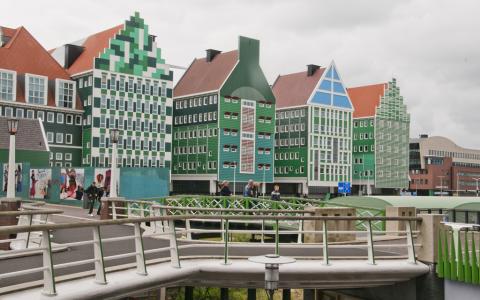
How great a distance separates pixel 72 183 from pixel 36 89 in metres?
30.7

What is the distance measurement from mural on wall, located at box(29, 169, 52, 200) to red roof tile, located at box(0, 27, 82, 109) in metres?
23.5

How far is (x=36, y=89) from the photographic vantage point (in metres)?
72.6

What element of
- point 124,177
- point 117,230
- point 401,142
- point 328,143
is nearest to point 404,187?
point 401,142

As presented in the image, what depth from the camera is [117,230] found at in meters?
22.7

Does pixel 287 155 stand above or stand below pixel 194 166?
above

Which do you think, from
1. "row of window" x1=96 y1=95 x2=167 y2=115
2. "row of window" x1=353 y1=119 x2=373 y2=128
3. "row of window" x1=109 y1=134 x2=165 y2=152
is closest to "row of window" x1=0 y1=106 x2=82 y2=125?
"row of window" x1=96 y1=95 x2=167 y2=115

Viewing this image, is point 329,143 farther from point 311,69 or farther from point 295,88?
point 311,69

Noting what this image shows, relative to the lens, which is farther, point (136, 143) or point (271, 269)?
point (136, 143)

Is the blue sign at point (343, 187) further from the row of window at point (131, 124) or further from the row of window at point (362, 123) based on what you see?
the row of window at point (131, 124)

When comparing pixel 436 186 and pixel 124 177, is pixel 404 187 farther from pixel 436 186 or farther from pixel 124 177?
pixel 124 177

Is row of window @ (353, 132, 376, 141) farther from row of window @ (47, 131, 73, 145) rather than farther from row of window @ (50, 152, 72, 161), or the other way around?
row of window @ (50, 152, 72, 161)

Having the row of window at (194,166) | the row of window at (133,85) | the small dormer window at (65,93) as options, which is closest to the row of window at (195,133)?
the row of window at (194,166)

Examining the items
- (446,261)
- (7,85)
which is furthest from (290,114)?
(446,261)

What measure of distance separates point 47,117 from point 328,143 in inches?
1710
